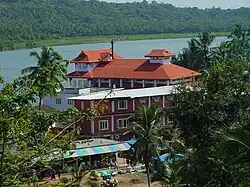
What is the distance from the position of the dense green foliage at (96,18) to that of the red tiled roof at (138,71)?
3327 cm

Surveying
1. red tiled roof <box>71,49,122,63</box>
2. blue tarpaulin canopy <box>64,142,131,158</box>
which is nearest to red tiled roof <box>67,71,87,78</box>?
red tiled roof <box>71,49,122,63</box>

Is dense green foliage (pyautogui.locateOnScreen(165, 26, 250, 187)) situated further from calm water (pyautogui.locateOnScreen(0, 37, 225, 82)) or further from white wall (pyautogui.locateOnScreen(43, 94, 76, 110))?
calm water (pyautogui.locateOnScreen(0, 37, 225, 82))

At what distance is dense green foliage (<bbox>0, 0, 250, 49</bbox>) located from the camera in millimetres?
84875

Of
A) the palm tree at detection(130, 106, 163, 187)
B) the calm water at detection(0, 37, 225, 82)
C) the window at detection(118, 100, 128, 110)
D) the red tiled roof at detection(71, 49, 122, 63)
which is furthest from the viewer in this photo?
the calm water at detection(0, 37, 225, 82)

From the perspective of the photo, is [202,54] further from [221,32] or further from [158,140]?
[221,32]

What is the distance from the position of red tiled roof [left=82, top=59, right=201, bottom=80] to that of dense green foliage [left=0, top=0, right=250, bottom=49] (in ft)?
109

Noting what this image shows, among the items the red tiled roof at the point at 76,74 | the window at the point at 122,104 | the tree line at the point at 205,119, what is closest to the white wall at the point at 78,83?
the red tiled roof at the point at 76,74

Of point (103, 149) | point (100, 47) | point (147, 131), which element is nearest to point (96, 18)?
point (100, 47)

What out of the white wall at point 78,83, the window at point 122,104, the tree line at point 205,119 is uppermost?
the tree line at point 205,119

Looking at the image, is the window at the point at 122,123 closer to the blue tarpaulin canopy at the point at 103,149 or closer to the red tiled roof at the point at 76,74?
the blue tarpaulin canopy at the point at 103,149

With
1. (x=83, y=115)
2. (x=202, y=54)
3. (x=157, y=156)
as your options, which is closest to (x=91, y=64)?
(x=202, y=54)

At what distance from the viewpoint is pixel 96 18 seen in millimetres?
110938

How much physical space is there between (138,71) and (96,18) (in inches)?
3114

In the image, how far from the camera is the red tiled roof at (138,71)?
32.0 metres
